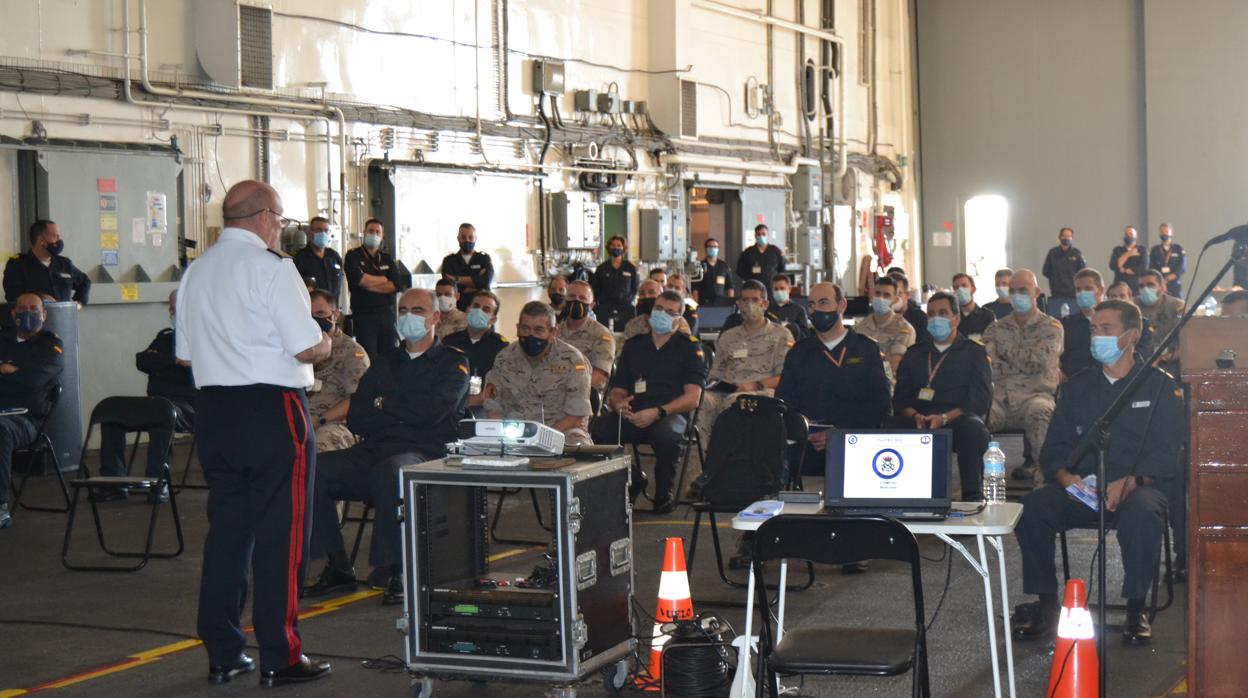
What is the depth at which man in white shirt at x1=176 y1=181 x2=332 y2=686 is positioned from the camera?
5090mm

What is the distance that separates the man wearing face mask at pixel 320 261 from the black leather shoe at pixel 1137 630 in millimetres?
8593

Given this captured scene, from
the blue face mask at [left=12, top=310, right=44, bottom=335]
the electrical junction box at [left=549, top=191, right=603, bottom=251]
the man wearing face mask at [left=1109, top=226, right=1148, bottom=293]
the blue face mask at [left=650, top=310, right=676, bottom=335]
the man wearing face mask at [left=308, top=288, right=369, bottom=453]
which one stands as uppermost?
the electrical junction box at [left=549, top=191, right=603, bottom=251]

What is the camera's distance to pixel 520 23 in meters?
16.6

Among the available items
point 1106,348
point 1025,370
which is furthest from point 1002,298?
point 1106,348

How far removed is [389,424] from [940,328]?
3.91m

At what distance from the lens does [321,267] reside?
13.0 meters

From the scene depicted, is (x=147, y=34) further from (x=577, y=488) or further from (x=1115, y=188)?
(x=1115, y=188)

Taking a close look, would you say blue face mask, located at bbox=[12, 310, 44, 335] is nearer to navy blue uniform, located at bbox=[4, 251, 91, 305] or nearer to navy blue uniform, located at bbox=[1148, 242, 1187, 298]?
navy blue uniform, located at bbox=[4, 251, 91, 305]

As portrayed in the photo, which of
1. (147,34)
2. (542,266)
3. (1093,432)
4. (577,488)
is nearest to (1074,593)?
(1093,432)

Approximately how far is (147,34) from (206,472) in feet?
27.0

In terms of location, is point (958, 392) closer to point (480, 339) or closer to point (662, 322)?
point (662, 322)

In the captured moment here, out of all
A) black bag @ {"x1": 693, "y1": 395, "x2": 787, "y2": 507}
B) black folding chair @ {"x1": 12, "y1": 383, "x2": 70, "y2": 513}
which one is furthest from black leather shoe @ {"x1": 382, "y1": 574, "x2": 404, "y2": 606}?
black folding chair @ {"x1": 12, "y1": 383, "x2": 70, "y2": 513}

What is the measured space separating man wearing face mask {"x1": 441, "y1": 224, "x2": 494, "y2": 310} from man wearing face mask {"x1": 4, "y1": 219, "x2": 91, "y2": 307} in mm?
4071

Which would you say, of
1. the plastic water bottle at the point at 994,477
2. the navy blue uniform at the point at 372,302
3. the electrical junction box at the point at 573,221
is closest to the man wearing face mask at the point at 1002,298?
the electrical junction box at the point at 573,221
